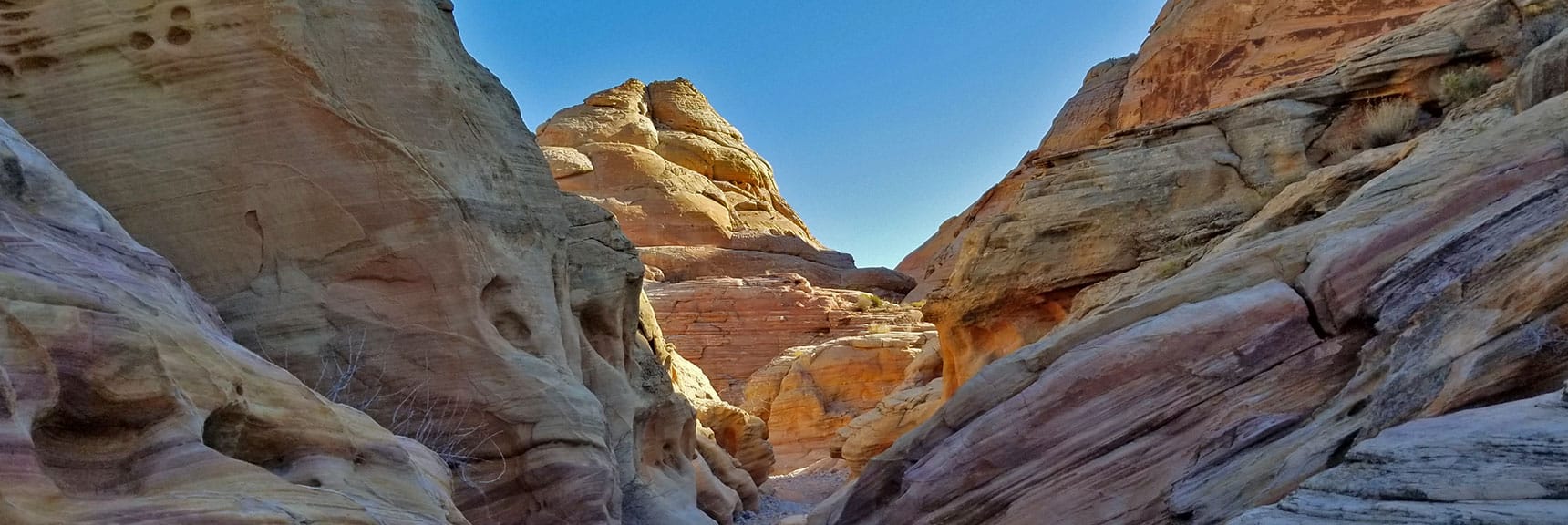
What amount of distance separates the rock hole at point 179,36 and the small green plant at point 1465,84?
16.0 meters

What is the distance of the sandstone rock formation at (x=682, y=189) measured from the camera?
48375 mm

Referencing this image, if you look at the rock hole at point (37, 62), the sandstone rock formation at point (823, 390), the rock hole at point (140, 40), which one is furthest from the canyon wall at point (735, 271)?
the rock hole at point (37, 62)

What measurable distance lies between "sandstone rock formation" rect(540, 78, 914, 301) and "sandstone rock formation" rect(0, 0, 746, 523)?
1313 inches

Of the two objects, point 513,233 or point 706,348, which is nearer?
point 513,233

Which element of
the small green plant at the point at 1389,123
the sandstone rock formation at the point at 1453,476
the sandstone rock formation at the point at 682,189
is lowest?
the sandstone rock formation at the point at 1453,476

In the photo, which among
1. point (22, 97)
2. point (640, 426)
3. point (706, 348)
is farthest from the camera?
point (706, 348)

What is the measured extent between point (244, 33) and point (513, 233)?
350 cm

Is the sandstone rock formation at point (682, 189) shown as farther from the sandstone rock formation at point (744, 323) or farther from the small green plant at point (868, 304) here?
the sandstone rock formation at point (744, 323)

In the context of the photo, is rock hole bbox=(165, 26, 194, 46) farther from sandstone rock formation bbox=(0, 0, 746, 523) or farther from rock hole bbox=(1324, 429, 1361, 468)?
rock hole bbox=(1324, 429, 1361, 468)

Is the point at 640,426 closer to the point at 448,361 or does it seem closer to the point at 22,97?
the point at 448,361

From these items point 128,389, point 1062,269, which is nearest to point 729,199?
point 1062,269

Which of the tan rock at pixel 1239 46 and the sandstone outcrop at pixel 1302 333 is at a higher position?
the tan rock at pixel 1239 46

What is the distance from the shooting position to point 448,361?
1130 cm

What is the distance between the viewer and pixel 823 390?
33.8 metres
